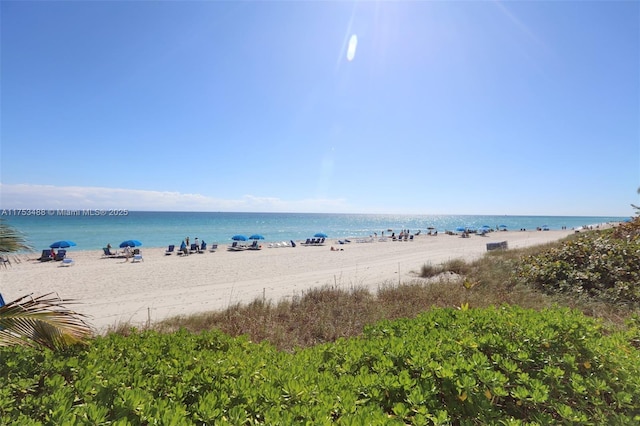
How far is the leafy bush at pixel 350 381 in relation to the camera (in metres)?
1.69

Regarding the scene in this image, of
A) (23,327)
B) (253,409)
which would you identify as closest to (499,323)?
(253,409)

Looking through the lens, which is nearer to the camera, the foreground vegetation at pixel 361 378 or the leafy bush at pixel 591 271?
the foreground vegetation at pixel 361 378

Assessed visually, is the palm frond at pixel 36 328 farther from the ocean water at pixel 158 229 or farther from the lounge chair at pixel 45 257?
the lounge chair at pixel 45 257

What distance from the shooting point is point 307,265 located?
18.5 metres

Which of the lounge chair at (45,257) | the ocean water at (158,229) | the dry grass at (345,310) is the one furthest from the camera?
the ocean water at (158,229)

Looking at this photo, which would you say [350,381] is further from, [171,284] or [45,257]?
[45,257]

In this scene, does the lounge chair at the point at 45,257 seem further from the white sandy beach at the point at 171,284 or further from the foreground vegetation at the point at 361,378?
the foreground vegetation at the point at 361,378

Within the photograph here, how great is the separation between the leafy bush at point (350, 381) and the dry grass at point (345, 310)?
2.45 m

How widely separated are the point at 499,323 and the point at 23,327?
442 centimetres

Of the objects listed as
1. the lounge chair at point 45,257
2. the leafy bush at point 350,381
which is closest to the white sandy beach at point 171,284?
the lounge chair at point 45,257

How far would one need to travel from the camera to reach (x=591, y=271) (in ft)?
24.8

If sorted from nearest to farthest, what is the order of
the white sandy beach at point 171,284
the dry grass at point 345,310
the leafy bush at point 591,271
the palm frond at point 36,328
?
the palm frond at point 36,328 < the dry grass at point 345,310 < the leafy bush at point 591,271 < the white sandy beach at point 171,284

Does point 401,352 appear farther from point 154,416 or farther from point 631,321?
point 631,321

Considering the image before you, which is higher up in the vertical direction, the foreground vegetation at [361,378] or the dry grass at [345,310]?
the foreground vegetation at [361,378]
